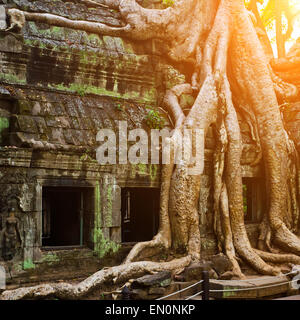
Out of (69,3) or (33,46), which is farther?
(69,3)

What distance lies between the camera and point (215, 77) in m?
8.29

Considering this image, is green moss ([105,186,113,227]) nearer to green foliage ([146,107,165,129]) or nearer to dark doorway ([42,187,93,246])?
dark doorway ([42,187,93,246])

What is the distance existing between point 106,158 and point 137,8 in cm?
293

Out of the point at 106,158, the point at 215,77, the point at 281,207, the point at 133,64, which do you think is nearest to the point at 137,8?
the point at 133,64

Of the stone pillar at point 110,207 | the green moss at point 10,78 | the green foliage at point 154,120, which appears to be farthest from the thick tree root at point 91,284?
the green moss at point 10,78

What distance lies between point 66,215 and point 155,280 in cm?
261

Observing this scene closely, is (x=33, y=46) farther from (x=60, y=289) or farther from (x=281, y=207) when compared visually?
(x=281, y=207)

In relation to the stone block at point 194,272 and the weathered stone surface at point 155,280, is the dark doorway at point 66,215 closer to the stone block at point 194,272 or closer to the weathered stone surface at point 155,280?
the weathered stone surface at point 155,280

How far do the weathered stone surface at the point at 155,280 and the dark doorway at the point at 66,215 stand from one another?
4.34ft

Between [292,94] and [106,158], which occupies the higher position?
[292,94]

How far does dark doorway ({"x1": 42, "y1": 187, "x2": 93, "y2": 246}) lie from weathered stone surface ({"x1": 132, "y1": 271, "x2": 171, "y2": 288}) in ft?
4.34

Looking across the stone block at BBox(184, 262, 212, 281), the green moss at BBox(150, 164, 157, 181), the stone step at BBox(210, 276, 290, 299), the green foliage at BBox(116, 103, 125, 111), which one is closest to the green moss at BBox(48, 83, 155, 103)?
the green foliage at BBox(116, 103, 125, 111)

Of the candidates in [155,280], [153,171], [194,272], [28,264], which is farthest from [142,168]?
[28,264]
